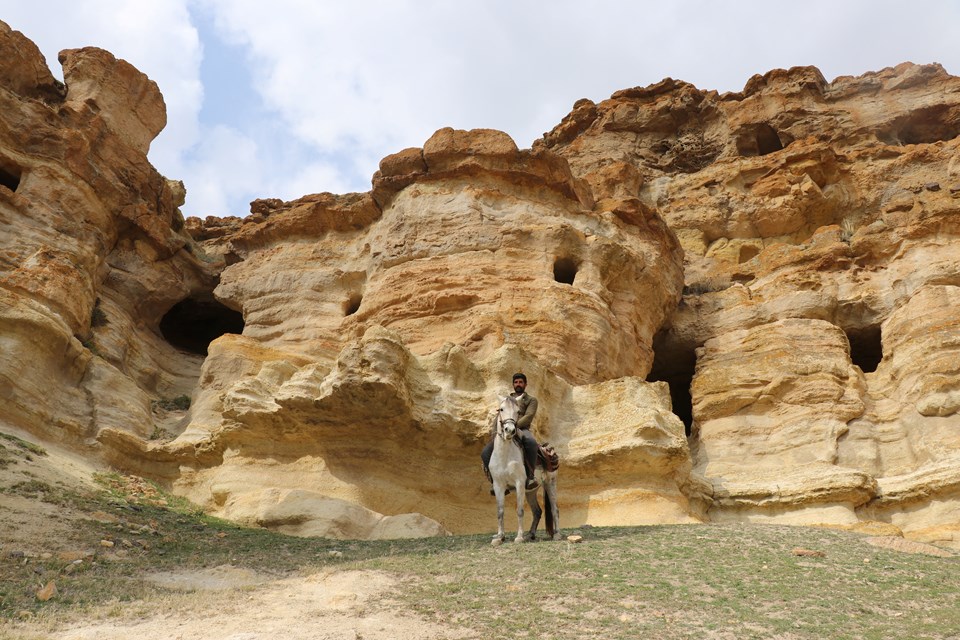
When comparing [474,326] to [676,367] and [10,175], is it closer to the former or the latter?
[676,367]

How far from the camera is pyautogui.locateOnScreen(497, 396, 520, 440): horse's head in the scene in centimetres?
1290

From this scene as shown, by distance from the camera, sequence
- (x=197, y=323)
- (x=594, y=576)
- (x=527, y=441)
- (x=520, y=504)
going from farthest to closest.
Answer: (x=197, y=323)
(x=527, y=441)
(x=520, y=504)
(x=594, y=576)

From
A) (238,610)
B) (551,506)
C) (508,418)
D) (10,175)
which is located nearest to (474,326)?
(508,418)

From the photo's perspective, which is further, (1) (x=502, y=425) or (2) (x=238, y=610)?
(1) (x=502, y=425)

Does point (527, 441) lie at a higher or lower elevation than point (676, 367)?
lower

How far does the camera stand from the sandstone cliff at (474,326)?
17.4 meters

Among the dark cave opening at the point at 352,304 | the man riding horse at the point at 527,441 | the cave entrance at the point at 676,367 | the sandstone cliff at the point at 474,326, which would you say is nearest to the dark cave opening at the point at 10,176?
the sandstone cliff at the point at 474,326

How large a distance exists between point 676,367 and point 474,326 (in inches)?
390

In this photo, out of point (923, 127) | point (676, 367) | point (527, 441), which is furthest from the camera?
point (923, 127)

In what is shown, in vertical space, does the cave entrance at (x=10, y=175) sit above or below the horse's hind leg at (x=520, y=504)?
above

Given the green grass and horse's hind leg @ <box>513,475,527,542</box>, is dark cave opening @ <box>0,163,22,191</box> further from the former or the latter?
horse's hind leg @ <box>513,475,527,542</box>

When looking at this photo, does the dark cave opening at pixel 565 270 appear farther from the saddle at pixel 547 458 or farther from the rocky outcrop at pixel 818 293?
the saddle at pixel 547 458

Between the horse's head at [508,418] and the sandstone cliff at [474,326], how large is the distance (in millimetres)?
3185

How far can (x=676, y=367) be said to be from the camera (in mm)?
28391
